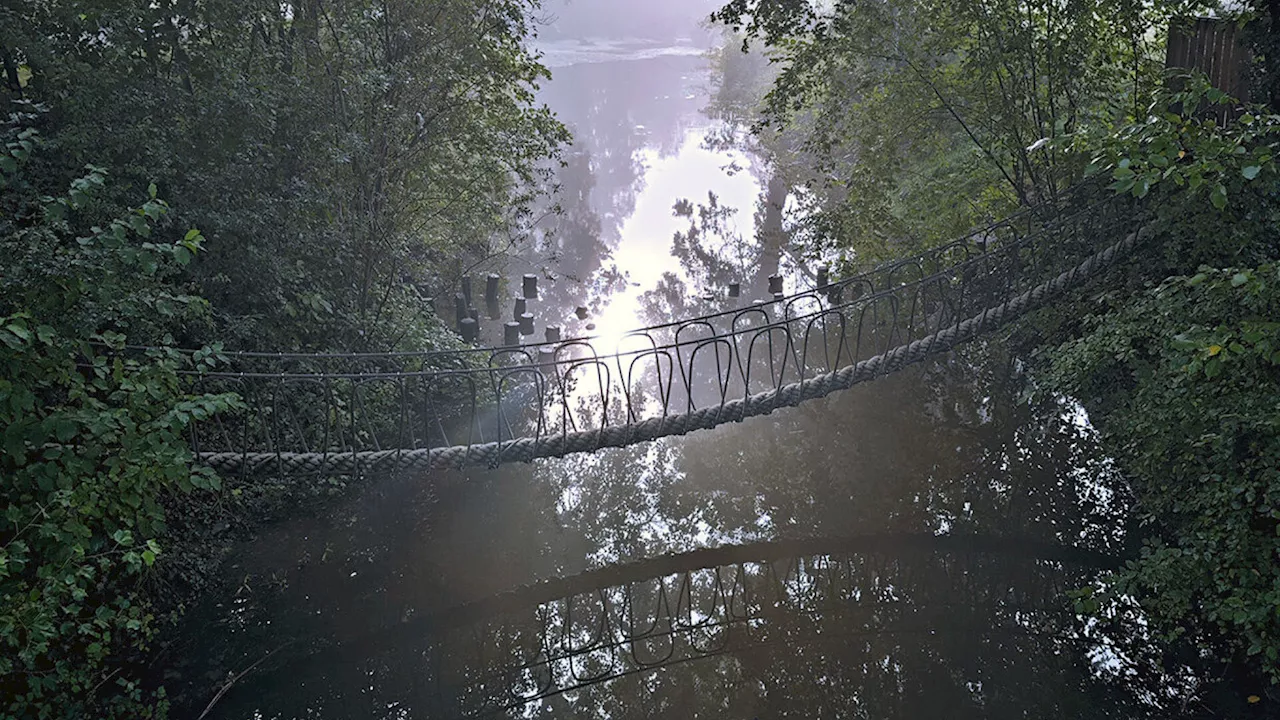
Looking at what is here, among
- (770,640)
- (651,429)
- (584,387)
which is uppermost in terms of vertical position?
(651,429)

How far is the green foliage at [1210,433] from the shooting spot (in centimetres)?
356

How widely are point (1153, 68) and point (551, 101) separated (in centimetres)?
2112

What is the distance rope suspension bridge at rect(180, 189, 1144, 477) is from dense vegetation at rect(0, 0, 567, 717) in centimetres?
43

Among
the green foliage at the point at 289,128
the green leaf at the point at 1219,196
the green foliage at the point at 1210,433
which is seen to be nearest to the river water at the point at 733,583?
the green foliage at the point at 1210,433

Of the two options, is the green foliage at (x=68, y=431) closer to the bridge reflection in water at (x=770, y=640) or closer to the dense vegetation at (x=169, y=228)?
the dense vegetation at (x=169, y=228)

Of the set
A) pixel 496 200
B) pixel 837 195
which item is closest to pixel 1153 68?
pixel 496 200

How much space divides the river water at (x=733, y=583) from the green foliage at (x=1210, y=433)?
99 centimetres

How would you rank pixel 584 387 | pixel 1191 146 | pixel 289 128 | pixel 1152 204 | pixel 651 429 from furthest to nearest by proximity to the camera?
pixel 584 387 → pixel 289 128 → pixel 651 429 → pixel 1152 204 → pixel 1191 146

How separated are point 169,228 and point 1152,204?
6.80 meters

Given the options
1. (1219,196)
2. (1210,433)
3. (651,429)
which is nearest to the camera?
(1219,196)

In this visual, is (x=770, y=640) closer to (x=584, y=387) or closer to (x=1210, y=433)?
(x=1210, y=433)

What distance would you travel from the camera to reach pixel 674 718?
4.86 m

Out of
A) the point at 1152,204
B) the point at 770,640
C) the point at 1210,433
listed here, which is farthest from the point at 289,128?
the point at 1210,433

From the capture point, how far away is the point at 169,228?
6059 mm
